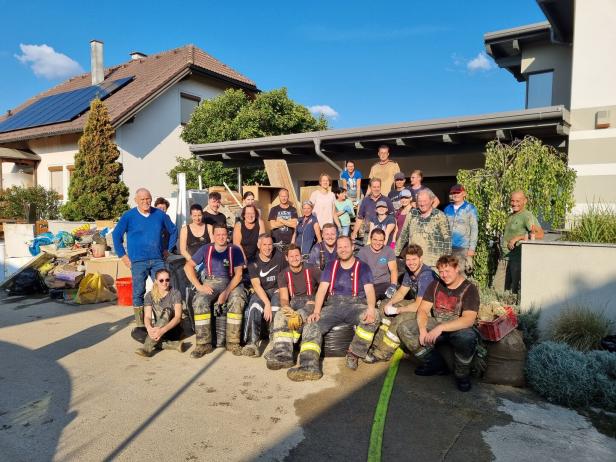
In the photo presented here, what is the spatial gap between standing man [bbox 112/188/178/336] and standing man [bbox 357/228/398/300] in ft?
9.66

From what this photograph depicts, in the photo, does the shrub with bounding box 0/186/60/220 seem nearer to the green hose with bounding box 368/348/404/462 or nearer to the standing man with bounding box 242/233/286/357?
the standing man with bounding box 242/233/286/357

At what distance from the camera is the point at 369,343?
5.00m

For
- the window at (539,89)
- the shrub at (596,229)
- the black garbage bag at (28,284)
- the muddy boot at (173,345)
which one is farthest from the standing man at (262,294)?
the window at (539,89)

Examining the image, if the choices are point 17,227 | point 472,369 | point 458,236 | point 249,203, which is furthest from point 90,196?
point 472,369

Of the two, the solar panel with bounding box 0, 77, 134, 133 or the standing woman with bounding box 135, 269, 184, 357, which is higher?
the solar panel with bounding box 0, 77, 134, 133

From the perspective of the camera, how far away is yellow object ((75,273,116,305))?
28.1ft

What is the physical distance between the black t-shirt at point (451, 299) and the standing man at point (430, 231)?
39.4 inches

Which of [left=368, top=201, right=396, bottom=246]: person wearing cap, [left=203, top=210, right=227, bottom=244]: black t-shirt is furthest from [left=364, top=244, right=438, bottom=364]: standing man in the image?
[left=203, top=210, right=227, bottom=244]: black t-shirt

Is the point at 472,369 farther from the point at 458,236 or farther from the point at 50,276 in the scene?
the point at 50,276

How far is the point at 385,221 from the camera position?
22.5 ft

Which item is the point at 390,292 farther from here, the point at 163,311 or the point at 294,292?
the point at 163,311

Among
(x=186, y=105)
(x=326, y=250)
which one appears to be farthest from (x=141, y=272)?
(x=186, y=105)

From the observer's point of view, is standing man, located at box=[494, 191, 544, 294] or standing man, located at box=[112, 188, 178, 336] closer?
standing man, located at box=[494, 191, 544, 294]

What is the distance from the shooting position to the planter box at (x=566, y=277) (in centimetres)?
496
